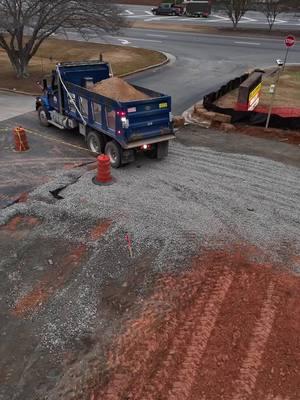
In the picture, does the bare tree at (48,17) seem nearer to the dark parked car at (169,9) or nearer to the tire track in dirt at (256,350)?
the tire track in dirt at (256,350)

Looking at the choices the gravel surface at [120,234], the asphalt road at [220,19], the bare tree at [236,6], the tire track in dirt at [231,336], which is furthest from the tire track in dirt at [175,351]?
the asphalt road at [220,19]

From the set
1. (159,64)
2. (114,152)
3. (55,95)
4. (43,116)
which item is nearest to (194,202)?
(114,152)

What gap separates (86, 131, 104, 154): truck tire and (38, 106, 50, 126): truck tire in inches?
131

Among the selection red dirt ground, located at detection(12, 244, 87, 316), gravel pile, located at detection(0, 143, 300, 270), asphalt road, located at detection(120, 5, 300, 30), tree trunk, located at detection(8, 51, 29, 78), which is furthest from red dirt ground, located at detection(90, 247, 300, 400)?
asphalt road, located at detection(120, 5, 300, 30)

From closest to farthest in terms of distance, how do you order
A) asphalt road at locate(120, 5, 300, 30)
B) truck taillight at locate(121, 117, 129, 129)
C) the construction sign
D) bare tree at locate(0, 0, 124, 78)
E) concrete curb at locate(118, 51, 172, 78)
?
1. truck taillight at locate(121, 117, 129, 129)
2. the construction sign
3. bare tree at locate(0, 0, 124, 78)
4. concrete curb at locate(118, 51, 172, 78)
5. asphalt road at locate(120, 5, 300, 30)

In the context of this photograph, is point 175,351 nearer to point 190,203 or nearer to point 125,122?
point 190,203

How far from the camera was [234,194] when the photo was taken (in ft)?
37.6

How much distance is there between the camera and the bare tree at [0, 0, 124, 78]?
71.1 ft

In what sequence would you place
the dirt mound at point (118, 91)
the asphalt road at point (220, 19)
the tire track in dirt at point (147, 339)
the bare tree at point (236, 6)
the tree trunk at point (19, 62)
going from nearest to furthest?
the tire track in dirt at point (147, 339)
the dirt mound at point (118, 91)
the tree trunk at point (19, 62)
the bare tree at point (236, 6)
the asphalt road at point (220, 19)

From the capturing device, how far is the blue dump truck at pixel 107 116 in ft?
40.5

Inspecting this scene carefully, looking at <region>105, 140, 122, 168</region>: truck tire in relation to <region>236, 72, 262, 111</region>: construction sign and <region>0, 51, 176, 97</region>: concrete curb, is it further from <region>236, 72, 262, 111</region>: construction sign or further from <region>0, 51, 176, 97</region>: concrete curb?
<region>0, 51, 176, 97</region>: concrete curb

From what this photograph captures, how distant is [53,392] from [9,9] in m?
21.6

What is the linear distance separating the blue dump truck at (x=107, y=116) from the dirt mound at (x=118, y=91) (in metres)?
0.42

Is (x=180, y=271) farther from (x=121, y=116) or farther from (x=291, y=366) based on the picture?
(x=121, y=116)
